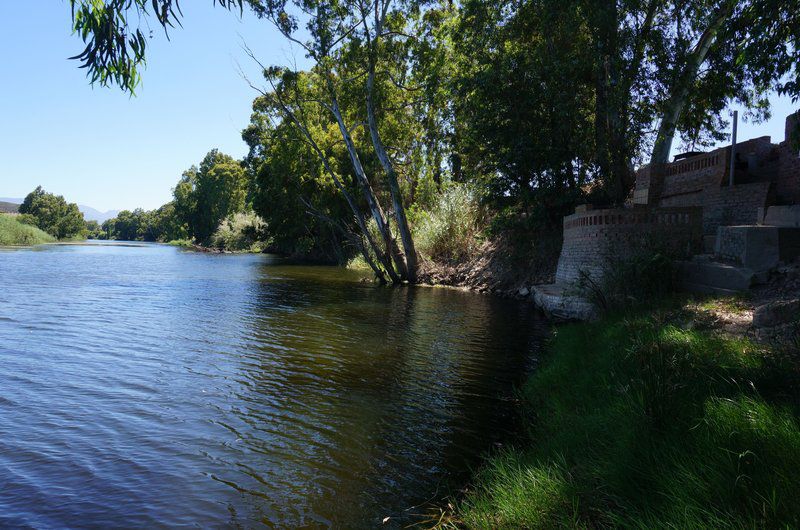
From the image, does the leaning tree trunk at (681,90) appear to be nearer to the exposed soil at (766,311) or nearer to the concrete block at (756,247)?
the concrete block at (756,247)

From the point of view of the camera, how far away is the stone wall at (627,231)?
1160cm

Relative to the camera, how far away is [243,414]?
5953 millimetres

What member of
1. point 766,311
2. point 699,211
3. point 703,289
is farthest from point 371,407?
point 699,211

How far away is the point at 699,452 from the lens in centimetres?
303

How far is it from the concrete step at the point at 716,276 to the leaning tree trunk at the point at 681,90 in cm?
417

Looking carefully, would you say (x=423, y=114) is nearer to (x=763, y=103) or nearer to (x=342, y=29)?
(x=342, y=29)

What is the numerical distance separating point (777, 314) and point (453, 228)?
62.1ft

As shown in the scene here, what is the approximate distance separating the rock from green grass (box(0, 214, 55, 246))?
69.2 m

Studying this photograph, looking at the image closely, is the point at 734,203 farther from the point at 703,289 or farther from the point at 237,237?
the point at 237,237

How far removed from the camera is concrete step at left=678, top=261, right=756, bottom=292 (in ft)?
28.8

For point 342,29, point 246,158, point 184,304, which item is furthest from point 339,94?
point 246,158

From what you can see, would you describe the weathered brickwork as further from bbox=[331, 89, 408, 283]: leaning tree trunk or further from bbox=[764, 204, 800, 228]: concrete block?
bbox=[331, 89, 408, 283]: leaning tree trunk

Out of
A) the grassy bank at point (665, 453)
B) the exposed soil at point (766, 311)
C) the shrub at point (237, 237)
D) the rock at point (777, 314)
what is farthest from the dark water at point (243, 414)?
the shrub at point (237, 237)

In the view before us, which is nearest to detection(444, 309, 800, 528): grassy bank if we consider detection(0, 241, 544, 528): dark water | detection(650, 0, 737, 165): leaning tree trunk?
detection(0, 241, 544, 528): dark water
